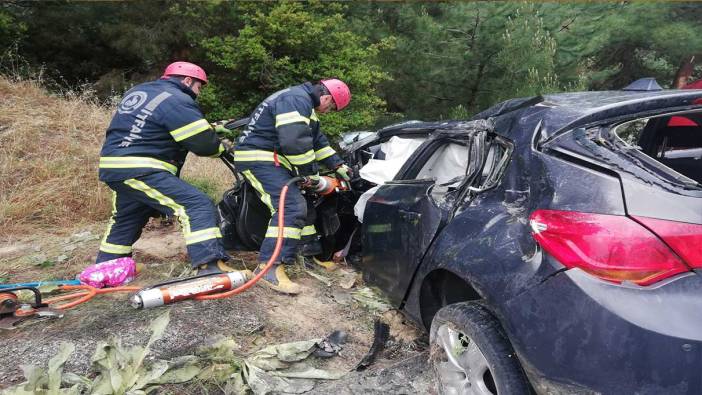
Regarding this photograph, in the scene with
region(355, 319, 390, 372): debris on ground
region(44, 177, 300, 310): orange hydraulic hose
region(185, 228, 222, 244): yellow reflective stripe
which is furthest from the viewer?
region(185, 228, 222, 244): yellow reflective stripe

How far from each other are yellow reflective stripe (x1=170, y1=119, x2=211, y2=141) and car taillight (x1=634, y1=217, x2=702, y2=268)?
2.91m

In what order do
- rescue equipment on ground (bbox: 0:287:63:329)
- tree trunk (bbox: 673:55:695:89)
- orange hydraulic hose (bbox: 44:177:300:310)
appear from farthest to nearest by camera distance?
1. tree trunk (bbox: 673:55:695:89)
2. orange hydraulic hose (bbox: 44:177:300:310)
3. rescue equipment on ground (bbox: 0:287:63:329)

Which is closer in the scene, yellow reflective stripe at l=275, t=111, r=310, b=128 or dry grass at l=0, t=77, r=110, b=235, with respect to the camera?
yellow reflective stripe at l=275, t=111, r=310, b=128

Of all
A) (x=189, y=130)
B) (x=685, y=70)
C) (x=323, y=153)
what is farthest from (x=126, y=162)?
(x=685, y=70)

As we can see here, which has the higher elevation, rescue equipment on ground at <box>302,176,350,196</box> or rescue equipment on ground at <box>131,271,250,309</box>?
rescue equipment on ground at <box>302,176,350,196</box>

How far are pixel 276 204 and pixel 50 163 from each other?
447 centimetres

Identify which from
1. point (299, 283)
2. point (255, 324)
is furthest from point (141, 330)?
point (299, 283)

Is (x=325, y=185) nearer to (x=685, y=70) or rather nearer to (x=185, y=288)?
(x=185, y=288)

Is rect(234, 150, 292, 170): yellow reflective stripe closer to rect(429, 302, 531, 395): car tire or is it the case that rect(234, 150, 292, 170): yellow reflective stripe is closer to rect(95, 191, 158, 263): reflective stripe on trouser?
rect(95, 191, 158, 263): reflective stripe on trouser

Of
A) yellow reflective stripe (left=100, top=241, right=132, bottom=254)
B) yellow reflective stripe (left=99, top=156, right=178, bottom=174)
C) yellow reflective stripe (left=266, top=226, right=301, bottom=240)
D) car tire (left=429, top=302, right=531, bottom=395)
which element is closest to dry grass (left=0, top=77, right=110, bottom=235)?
yellow reflective stripe (left=100, top=241, right=132, bottom=254)

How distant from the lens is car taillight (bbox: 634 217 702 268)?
4.42ft

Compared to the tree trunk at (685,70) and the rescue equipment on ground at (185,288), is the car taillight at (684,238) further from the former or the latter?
the tree trunk at (685,70)

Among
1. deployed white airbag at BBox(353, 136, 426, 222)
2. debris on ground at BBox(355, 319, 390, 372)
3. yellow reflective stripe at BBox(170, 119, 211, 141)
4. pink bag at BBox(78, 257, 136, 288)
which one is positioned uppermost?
yellow reflective stripe at BBox(170, 119, 211, 141)

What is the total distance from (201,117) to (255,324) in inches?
60.2
